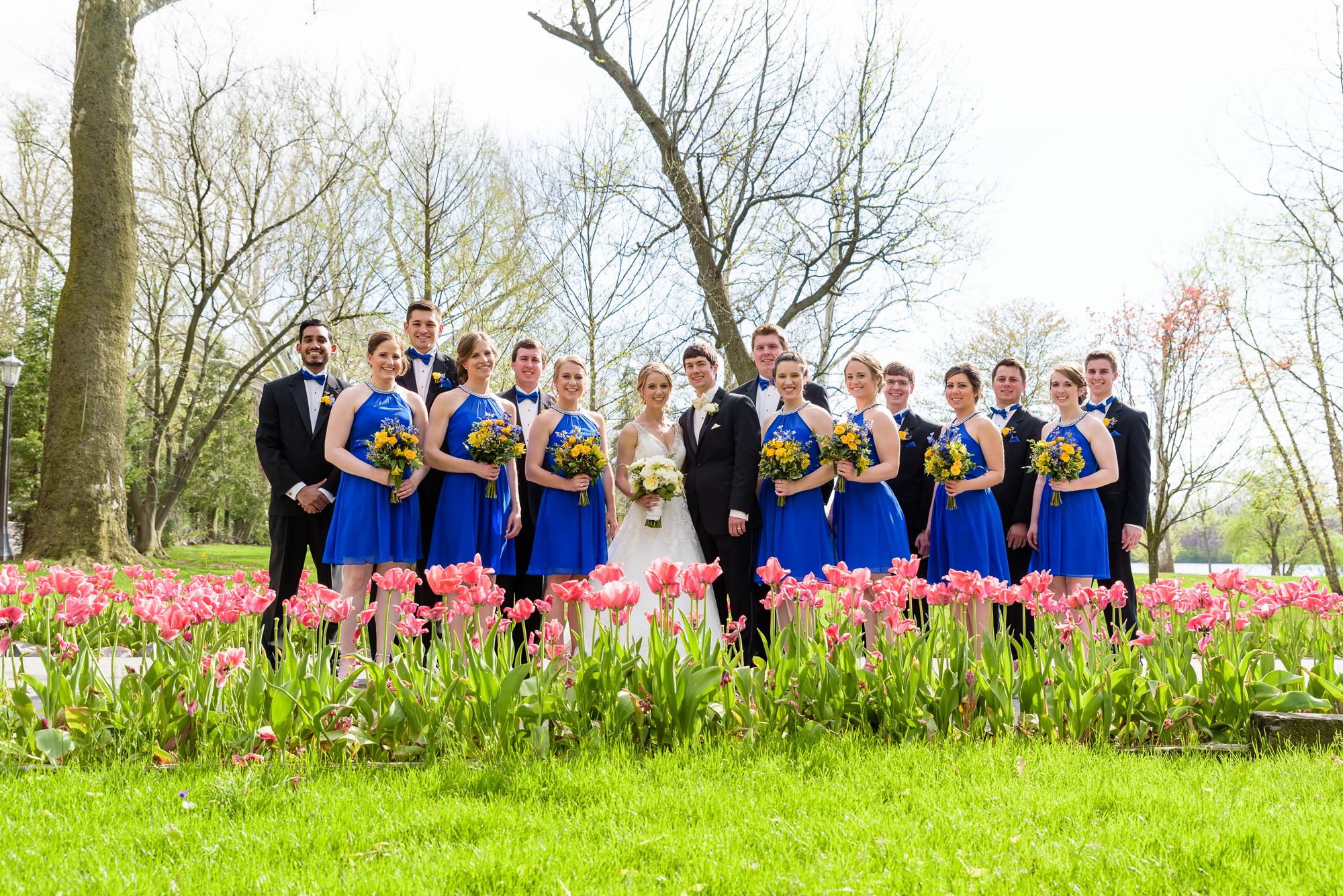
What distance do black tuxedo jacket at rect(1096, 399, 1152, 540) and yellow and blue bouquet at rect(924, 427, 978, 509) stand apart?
1.19m

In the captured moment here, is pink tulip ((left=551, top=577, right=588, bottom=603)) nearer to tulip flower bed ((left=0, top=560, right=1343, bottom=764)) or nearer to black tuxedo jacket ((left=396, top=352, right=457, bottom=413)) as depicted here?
tulip flower bed ((left=0, top=560, right=1343, bottom=764))

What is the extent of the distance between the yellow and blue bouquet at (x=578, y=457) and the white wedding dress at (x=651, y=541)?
24.8 inches

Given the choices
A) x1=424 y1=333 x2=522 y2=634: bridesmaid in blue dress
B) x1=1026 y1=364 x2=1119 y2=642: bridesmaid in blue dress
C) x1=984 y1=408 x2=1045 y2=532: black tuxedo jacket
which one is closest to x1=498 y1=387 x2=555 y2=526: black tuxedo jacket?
x1=424 y1=333 x2=522 y2=634: bridesmaid in blue dress

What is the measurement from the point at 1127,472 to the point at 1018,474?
0.76m

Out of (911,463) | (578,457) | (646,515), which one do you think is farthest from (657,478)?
(911,463)

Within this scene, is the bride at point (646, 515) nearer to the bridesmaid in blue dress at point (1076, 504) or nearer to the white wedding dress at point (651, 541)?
the white wedding dress at point (651, 541)

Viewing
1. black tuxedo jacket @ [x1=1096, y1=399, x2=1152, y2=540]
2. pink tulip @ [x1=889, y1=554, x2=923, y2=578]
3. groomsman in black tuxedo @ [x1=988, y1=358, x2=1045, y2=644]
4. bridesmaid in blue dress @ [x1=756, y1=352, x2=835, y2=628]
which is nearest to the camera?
pink tulip @ [x1=889, y1=554, x2=923, y2=578]

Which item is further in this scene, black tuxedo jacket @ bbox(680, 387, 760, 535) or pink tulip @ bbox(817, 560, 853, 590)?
black tuxedo jacket @ bbox(680, 387, 760, 535)

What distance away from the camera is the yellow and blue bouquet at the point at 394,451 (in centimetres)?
517

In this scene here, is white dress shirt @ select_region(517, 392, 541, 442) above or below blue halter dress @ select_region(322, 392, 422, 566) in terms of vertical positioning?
above

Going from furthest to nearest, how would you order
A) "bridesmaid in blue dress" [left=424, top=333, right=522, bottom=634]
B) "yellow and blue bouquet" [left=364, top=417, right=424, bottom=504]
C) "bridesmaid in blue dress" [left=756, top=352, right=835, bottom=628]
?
"bridesmaid in blue dress" [left=756, top=352, right=835, bottom=628] < "bridesmaid in blue dress" [left=424, top=333, right=522, bottom=634] < "yellow and blue bouquet" [left=364, top=417, right=424, bottom=504]

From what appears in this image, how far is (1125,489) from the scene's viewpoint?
21.3ft

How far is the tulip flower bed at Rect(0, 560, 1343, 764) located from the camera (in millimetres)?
3473

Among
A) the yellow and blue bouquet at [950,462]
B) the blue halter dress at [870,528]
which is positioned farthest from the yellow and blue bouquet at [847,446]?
the yellow and blue bouquet at [950,462]
